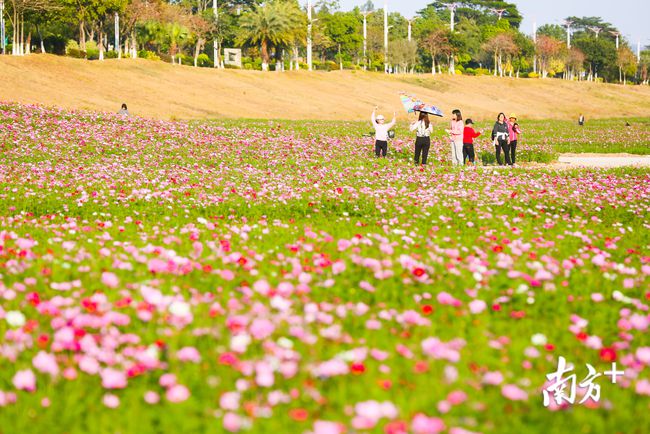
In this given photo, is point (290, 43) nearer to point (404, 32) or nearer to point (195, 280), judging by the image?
point (404, 32)

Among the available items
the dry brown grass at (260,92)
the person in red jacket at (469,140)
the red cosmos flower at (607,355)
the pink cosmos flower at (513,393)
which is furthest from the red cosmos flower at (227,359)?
the dry brown grass at (260,92)

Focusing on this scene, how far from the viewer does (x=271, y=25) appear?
8275cm

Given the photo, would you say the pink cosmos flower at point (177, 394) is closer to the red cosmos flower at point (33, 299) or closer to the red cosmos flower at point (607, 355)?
the red cosmos flower at point (33, 299)

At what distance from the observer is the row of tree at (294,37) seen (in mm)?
73688

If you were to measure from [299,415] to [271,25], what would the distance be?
8377cm

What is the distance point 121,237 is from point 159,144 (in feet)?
54.1

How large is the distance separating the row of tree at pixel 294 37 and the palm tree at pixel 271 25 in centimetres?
14

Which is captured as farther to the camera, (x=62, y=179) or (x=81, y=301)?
(x=62, y=179)

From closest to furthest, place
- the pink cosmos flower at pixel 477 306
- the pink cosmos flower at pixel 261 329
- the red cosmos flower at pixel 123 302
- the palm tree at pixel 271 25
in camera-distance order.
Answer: the pink cosmos flower at pixel 261 329
the red cosmos flower at pixel 123 302
the pink cosmos flower at pixel 477 306
the palm tree at pixel 271 25

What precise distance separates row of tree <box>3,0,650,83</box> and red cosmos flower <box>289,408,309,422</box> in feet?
213

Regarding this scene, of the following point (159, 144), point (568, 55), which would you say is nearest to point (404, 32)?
point (568, 55)

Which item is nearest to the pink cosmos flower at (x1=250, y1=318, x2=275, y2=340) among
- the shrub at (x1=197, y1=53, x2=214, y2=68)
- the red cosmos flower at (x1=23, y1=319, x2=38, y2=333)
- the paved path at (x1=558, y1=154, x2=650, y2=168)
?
the red cosmos flower at (x1=23, y1=319, x2=38, y2=333)

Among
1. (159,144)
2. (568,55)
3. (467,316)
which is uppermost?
(568,55)

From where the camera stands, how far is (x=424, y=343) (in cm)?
422
